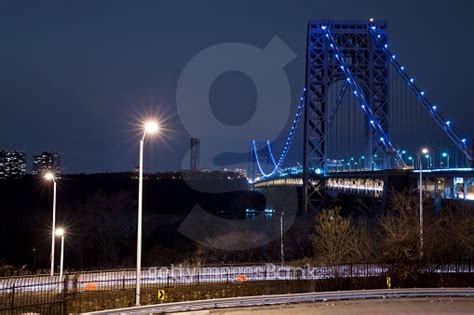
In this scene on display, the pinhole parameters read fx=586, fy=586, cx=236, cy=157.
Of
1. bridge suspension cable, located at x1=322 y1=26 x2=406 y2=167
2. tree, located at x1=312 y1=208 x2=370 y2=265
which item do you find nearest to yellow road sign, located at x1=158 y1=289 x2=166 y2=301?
tree, located at x1=312 y1=208 x2=370 y2=265

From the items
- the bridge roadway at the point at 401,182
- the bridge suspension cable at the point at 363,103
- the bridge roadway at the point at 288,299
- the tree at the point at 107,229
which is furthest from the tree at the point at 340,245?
the bridge suspension cable at the point at 363,103

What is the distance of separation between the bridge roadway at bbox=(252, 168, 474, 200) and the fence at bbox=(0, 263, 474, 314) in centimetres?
1327

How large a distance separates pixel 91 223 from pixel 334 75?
122 feet

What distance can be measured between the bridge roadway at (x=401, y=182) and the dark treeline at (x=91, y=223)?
18.1m

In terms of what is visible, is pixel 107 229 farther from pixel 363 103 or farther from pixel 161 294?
pixel 161 294

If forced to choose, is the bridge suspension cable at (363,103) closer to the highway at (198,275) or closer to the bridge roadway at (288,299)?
the highway at (198,275)

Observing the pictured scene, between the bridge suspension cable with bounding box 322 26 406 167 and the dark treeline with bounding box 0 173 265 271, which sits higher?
the bridge suspension cable with bounding box 322 26 406 167

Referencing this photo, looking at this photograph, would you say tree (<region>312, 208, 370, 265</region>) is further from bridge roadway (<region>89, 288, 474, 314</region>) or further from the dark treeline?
the dark treeline

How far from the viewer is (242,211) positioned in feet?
322

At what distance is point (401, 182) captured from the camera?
52625 millimetres

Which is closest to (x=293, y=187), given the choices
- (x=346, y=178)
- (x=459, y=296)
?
(x=346, y=178)

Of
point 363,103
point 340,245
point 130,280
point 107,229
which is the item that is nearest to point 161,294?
point 130,280

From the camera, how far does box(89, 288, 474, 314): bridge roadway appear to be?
71.3 feet

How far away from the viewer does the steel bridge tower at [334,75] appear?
75.1m
